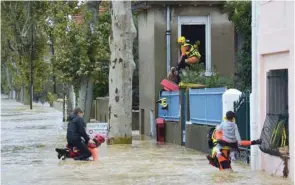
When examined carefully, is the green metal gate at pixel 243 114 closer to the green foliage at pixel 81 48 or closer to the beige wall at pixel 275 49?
the beige wall at pixel 275 49

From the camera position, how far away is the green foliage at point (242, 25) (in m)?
26.5

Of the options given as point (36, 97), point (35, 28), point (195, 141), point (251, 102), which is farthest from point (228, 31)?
point (36, 97)

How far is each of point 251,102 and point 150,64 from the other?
1260cm

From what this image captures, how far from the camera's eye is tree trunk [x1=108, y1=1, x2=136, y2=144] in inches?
965

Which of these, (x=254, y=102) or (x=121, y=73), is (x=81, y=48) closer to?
(x=121, y=73)

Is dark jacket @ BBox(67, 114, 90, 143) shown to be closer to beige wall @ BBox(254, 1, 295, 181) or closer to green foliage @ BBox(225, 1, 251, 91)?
beige wall @ BBox(254, 1, 295, 181)

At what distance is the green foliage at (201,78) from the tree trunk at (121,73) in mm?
1991

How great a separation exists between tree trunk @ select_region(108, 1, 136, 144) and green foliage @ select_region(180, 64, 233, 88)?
199cm

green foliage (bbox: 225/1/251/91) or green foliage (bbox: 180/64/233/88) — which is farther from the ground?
green foliage (bbox: 225/1/251/91)

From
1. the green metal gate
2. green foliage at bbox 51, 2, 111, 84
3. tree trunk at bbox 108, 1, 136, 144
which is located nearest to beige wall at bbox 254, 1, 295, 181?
the green metal gate

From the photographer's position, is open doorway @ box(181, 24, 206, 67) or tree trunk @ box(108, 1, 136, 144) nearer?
tree trunk @ box(108, 1, 136, 144)

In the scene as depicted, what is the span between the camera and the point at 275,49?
15305 mm

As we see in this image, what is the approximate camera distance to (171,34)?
1123 inches

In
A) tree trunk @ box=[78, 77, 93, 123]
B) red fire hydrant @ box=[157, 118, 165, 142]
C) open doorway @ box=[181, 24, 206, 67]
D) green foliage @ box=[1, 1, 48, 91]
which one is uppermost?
green foliage @ box=[1, 1, 48, 91]
